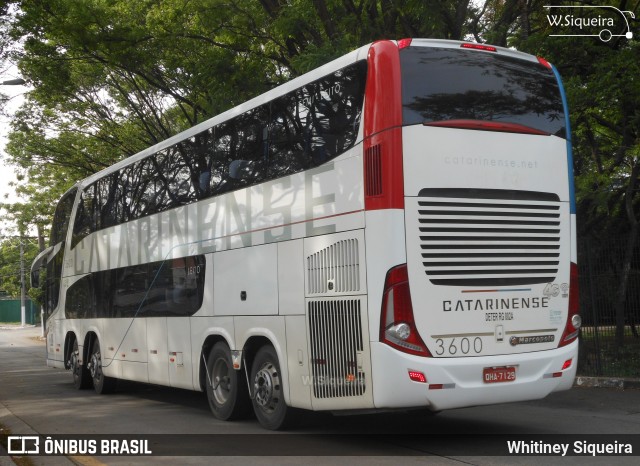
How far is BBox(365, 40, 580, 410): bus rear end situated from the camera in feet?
25.3

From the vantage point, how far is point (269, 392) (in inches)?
380

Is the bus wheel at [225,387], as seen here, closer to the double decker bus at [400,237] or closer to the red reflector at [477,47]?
the double decker bus at [400,237]

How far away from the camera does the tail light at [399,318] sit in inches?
302

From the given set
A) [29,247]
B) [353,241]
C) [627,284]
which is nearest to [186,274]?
[353,241]

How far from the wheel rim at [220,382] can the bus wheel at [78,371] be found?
6.08 m

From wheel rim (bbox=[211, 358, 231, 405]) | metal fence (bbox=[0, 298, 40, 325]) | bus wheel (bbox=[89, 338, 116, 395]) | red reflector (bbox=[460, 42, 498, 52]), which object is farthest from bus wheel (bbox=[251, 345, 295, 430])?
metal fence (bbox=[0, 298, 40, 325])

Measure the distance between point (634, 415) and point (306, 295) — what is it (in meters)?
4.96

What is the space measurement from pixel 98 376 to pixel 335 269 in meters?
8.72

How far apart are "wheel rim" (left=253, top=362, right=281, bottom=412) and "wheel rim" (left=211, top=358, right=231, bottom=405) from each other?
3.19 ft

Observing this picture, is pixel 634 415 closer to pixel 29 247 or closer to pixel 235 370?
pixel 235 370

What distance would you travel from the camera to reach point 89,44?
58.2 ft

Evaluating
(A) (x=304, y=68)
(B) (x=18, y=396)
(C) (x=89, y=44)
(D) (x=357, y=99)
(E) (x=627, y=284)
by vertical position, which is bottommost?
(B) (x=18, y=396)

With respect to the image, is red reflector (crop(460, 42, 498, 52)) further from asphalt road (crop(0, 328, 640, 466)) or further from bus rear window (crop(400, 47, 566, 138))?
asphalt road (crop(0, 328, 640, 466))

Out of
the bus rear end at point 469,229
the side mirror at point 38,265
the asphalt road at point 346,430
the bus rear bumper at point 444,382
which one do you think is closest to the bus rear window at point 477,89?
the bus rear end at point 469,229
